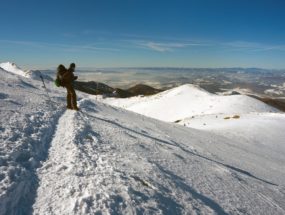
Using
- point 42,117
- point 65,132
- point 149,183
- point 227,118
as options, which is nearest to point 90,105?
point 42,117

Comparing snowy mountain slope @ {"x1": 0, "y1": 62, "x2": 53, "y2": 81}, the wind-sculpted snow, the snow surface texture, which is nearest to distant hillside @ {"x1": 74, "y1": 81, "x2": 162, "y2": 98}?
snowy mountain slope @ {"x1": 0, "y1": 62, "x2": 53, "y2": 81}

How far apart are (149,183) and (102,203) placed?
2.15 meters

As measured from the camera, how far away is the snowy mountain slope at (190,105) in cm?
4981

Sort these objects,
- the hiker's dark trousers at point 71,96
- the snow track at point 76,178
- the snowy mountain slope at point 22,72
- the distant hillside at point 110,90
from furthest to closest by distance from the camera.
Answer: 1. the distant hillside at point 110,90
2. the snowy mountain slope at point 22,72
3. the hiker's dark trousers at point 71,96
4. the snow track at point 76,178

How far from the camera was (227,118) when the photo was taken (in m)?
37.4

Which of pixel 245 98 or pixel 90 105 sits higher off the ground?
pixel 90 105

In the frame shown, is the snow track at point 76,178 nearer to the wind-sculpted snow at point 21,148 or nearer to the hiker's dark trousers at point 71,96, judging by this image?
the wind-sculpted snow at point 21,148

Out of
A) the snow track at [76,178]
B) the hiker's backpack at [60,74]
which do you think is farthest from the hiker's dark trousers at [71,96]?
the snow track at [76,178]

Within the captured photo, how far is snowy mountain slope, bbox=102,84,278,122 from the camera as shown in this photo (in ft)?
163

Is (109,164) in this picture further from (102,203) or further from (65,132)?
(65,132)

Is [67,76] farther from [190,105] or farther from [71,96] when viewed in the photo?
[190,105]

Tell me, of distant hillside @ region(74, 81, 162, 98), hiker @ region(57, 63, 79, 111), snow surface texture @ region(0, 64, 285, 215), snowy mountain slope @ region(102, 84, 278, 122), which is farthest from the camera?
distant hillside @ region(74, 81, 162, 98)

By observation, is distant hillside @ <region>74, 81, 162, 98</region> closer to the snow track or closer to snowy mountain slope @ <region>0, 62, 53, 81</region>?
snowy mountain slope @ <region>0, 62, 53, 81</region>

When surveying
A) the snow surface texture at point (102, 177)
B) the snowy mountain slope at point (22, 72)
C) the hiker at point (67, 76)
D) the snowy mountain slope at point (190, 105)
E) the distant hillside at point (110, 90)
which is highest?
the hiker at point (67, 76)
